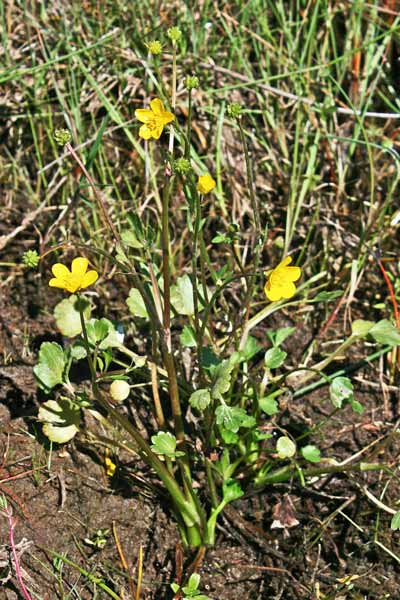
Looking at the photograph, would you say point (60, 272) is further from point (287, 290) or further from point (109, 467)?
point (109, 467)

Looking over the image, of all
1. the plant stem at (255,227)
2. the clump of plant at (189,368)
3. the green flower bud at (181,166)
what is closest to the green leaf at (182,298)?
the clump of plant at (189,368)

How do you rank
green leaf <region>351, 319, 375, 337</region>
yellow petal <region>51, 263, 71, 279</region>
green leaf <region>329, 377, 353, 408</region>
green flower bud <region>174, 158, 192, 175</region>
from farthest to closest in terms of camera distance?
1. green leaf <region>351, 319, 375, 337</region>
2. green leaf <region>329, 377, 353, 408</region>
3. yellow petal <region>51, 263, 71, 279</region>
4. green flower bud <region>174, 158, 192, 175</region>

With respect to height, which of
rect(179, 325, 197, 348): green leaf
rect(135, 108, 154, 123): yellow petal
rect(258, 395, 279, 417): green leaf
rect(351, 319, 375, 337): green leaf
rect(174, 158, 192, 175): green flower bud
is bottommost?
rect(258, 395, 279, 417): green leaf

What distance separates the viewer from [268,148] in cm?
262

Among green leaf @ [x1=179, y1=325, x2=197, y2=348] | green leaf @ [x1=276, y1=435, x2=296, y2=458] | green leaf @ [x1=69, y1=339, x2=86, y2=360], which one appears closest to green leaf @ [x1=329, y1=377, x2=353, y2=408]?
green leaf @ [x1=276, y1=435, x2=296, y2=458]

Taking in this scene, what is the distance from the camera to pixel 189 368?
228 cm

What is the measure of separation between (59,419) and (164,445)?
30 centimetres

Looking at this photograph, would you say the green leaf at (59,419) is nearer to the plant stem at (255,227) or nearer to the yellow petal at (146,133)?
the plant stem at (255,227)

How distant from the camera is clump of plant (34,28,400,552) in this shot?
1574 mm

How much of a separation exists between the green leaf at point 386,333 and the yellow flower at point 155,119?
2.62 ft

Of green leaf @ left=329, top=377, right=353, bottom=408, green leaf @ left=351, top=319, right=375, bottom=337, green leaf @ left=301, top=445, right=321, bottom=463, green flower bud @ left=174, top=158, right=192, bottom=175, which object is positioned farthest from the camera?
green leaf @ left=351, top=319, right=375, bottom=337

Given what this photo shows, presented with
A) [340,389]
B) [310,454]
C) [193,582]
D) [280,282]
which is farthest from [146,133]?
[193,582]

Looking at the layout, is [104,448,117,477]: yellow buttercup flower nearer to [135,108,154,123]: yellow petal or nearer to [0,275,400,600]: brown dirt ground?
[0,275,400,600]: brown dirt ground

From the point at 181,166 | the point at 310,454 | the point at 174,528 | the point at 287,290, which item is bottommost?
the point at 174,528
